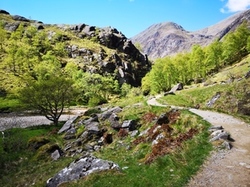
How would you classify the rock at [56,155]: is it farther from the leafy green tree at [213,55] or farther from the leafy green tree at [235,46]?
the leafy green tree at [235,46]

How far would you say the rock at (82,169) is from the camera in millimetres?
18373

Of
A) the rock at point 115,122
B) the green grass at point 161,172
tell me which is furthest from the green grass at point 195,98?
the green grass at point 161,172

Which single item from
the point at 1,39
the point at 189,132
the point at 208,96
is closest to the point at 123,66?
the point at 1,39

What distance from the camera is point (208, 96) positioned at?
167 ft

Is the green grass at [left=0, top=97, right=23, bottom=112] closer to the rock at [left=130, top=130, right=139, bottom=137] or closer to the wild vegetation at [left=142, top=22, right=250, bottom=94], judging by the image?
the wild vegetation at [left=142, top=22, right=250, bottom=94]

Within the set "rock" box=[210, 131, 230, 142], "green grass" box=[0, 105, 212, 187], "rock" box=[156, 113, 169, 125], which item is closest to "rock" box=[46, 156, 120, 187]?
"green grass" box=[0, 105, 212, 187]

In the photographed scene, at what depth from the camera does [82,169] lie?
62.5 feet

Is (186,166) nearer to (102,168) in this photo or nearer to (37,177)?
(102,168)

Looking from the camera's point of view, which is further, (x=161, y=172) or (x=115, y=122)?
(x=115, y=122)

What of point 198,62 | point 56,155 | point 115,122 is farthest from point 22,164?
point 198,62

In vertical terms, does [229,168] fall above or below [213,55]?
below

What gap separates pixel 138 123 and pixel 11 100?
76.4 m

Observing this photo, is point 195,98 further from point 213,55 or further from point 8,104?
point 8,104

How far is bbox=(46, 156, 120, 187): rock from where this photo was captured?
18.4 meters
